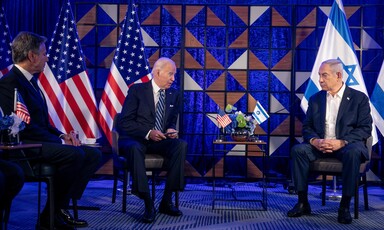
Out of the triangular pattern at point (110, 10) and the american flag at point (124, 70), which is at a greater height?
the triangular pattern at point (110, 10)

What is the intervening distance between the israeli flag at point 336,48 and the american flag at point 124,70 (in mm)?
2158

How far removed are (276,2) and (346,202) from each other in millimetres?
3772

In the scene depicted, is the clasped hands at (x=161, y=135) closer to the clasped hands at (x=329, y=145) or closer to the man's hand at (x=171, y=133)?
the man's hand at (x=171, y=133)

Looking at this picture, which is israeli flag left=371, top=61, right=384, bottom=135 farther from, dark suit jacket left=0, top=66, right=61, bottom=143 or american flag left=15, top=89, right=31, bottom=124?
american flag left=15, top=89, right=31, bottom=124

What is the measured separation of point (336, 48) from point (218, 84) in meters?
1.72

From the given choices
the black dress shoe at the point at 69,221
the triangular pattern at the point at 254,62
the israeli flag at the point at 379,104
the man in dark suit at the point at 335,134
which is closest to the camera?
the black dress shoe at the point at 69,221

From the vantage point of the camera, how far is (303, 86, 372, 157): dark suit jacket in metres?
4.68

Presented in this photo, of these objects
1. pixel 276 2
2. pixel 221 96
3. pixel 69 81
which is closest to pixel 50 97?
pixel 69 81

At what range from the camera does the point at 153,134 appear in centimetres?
466

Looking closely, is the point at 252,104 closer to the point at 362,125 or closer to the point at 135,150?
the point at 362,125

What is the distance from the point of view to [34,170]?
3.39 m

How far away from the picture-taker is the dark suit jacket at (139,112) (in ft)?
15.8

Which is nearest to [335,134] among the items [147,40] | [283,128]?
[283,128]

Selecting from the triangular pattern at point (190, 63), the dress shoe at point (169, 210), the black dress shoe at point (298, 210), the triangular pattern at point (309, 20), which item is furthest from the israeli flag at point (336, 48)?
→ the dress shoe at point (169, 210)
